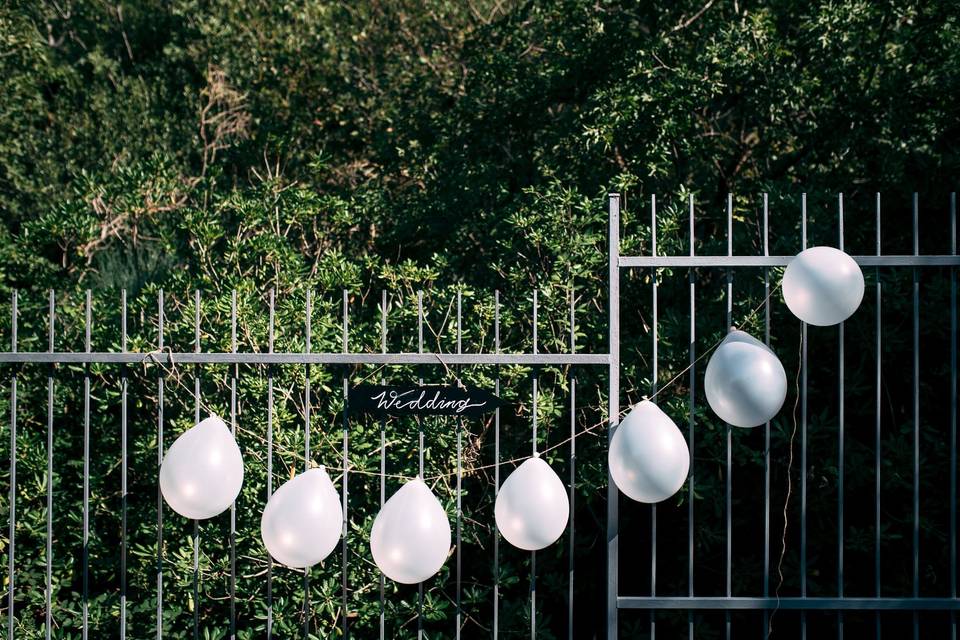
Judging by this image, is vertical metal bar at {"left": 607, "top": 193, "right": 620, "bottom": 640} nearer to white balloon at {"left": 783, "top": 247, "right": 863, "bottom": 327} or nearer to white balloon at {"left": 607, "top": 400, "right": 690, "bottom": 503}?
white balloon at {"left": 607, "top": 400, "right": 690, "bottom": 503}

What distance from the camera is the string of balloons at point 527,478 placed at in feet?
9.87

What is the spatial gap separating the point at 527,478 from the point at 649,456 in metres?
0.44

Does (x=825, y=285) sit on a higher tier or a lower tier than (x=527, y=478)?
higher

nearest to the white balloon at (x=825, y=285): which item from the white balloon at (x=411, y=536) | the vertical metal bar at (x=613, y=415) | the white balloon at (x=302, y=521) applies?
the vertical metal bar at (x=613, y=415)

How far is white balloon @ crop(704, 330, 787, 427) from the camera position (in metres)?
2.98

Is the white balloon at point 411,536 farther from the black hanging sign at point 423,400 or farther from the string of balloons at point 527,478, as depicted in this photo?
the black hanging sign at point 423,400

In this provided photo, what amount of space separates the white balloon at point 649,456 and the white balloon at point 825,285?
26.5 inches

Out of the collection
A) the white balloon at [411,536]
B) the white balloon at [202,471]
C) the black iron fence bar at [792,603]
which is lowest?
the black iron fence bar at [792,603]

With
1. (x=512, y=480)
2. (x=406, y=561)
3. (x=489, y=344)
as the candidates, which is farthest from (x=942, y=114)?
(x=406, y=561)

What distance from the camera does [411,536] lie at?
118 inches

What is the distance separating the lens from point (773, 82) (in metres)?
5.72

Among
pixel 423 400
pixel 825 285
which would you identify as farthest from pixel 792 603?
pixel 423 400

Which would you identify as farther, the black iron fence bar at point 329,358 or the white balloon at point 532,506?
the black iron fence bar at point 329,358

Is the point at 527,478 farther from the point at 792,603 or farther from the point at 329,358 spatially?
the point at 792,603
